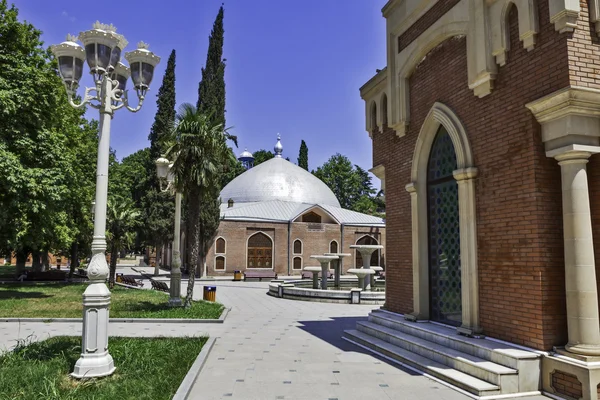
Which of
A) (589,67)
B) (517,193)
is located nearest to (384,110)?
(517,193)

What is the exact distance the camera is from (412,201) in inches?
363

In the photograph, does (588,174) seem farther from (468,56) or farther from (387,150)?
(387,150)

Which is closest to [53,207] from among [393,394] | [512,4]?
[393,394]

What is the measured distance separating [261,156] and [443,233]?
70616mm

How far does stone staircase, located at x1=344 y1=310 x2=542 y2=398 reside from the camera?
5.85 metres

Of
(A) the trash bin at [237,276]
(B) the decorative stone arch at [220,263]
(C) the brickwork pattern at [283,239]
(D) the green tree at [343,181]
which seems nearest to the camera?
(A) the trash bin at [237,276]

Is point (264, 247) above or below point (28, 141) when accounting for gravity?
below

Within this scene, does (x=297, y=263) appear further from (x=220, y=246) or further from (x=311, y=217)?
(x=220, y=246)

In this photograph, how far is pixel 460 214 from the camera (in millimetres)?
7559

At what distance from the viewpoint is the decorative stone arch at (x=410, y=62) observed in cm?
832

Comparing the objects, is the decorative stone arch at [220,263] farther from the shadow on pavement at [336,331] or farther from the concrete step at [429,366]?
the concrete step at [429,366]

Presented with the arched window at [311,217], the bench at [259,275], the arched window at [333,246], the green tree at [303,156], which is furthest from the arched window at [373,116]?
the green tree at [303,156]

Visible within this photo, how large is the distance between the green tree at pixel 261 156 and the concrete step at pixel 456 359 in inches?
2710

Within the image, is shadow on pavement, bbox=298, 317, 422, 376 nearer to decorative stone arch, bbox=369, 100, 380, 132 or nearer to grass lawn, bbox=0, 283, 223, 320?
grass lawn, bbox=0, 283, 223, 320
